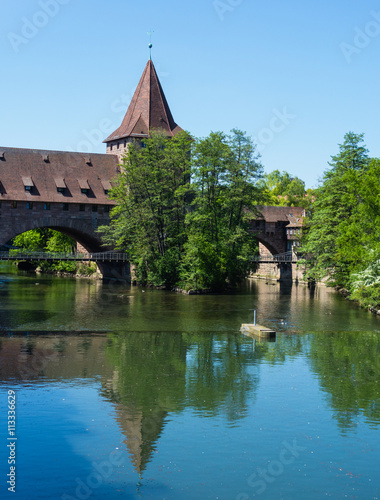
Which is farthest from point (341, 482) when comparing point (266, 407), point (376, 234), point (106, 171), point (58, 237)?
point (58, 237)

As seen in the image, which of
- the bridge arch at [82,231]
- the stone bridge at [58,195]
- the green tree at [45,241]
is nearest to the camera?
the stone bridge at [58,195]

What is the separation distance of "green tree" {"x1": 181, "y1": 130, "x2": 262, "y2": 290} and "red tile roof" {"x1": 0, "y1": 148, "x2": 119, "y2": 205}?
13.6m

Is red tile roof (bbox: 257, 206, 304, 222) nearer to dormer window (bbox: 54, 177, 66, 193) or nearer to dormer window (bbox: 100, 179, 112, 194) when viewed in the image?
dormer window (bbox: 100, 179, 112, 194)

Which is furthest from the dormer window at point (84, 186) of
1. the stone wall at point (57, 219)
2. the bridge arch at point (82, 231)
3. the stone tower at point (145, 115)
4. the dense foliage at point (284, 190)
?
the dense foliage at point (284, 190)

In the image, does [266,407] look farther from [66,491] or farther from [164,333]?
[164,333]

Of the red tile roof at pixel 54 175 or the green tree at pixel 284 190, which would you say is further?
the green tree at pixel 284 190

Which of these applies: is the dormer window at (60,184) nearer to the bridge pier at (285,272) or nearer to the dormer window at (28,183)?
the dormer window at (28,183)

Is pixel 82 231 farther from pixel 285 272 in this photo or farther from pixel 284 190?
pixel 284 190

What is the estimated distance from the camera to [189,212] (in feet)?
171

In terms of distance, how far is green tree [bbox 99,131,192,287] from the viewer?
51344mm

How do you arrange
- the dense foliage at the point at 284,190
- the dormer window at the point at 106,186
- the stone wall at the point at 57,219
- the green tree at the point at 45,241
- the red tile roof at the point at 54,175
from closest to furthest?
the stone wall at the point at 57,219 → the red tile roof at the point at 54,175 → the dormer window at the point at 106,186 → the green tree at the point at 45,241 → the dense foliage at the point at 284,190

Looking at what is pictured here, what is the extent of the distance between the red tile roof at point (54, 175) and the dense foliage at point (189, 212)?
6.60m

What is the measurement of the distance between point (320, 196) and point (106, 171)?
21828 mm

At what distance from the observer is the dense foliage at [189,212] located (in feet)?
160
